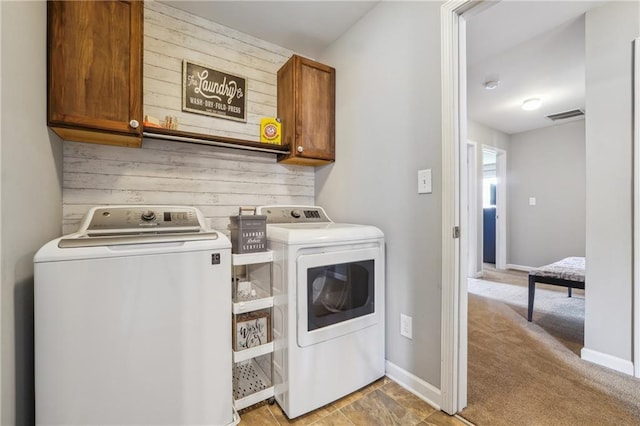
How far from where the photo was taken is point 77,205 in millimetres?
1523

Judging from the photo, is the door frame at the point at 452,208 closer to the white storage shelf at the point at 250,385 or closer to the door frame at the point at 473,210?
the white storage shelf at the point at 250,385

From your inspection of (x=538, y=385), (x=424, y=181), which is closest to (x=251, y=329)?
(x=424, y=181)

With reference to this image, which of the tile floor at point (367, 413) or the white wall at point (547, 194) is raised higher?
the white wall at point (547, 194)

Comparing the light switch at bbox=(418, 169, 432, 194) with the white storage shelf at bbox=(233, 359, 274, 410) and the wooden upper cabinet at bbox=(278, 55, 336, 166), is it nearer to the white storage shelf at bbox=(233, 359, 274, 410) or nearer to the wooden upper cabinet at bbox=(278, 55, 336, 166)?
the wooden upper cabinet at bbox=(278, 55, 336, 166)

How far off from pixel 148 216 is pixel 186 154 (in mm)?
516

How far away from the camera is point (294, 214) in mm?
2074

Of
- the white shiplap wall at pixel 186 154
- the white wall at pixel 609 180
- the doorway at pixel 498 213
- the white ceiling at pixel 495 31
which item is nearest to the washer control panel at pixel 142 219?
the white shiplap wall at pixel 186 154

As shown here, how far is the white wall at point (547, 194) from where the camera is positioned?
425cm

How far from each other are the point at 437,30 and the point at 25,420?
7.98ft

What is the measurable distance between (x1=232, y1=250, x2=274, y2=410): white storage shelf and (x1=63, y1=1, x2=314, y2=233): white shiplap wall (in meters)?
0.52

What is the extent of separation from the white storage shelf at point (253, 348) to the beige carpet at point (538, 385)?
3.39 ft

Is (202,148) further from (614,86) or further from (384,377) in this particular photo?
(614,86)

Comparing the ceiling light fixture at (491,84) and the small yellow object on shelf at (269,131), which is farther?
the ceiling light fixture at (491,84)

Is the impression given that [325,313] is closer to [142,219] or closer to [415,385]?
[415,385]
